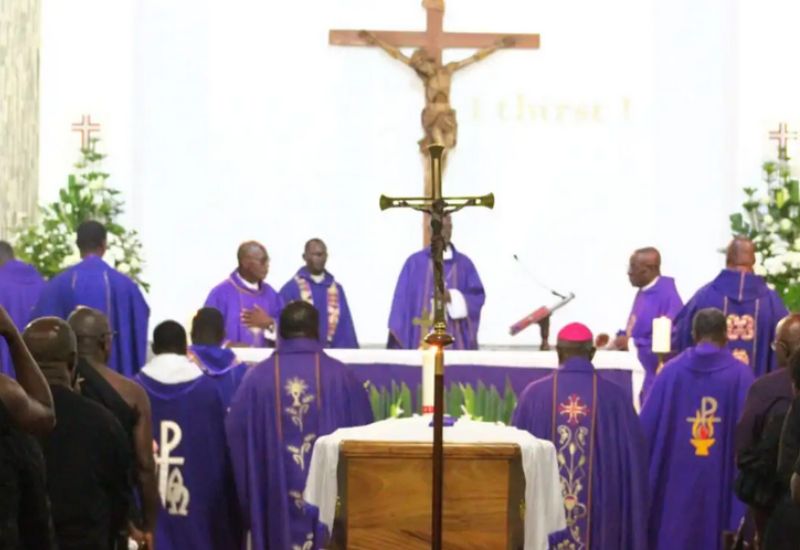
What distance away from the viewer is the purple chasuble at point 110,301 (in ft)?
39.0

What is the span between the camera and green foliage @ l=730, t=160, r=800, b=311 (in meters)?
13.3

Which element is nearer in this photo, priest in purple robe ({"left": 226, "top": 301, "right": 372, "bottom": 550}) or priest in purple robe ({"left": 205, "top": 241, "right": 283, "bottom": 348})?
priest in purple robe ({"left": 226, "top": 301, "right": 372, "bottom": 550})

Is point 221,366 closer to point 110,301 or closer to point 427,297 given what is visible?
point 110,301

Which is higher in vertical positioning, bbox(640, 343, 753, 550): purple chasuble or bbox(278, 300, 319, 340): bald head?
bbox(278, 300, 319, 340): bald head

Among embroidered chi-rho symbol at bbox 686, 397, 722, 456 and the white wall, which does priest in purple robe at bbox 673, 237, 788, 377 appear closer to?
embroidered chi-rho symbol at bbox 686, 397, 722, 456

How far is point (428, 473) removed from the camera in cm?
704

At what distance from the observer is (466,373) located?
1138 centimetres

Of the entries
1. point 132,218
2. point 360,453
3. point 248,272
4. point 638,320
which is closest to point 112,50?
point 132,218

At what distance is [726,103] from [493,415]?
211 inches

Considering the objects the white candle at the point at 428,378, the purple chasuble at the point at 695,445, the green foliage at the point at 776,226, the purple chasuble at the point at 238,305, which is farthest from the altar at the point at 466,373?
the white candle at the point at 428,378

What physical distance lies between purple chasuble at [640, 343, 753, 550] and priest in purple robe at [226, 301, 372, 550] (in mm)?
1717

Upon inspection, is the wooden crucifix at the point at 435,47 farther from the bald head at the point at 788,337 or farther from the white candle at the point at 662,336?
the bald head at the point at 788,337

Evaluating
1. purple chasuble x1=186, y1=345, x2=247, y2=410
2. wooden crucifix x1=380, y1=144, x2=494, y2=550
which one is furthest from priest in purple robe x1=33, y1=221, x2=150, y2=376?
wooden crucifix x1=380, y1=144, x2=494, y2=550

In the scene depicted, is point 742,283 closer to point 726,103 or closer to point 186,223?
point 726,103
